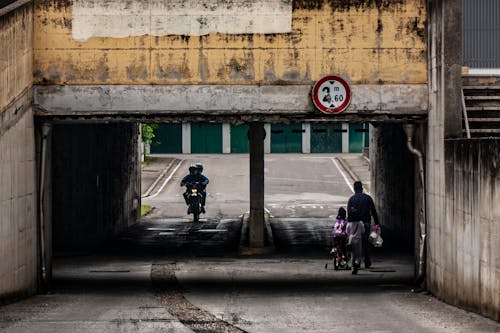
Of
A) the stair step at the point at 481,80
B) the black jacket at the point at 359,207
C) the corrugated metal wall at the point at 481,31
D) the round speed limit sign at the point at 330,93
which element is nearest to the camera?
the round speed limit sign at the point at 330,93

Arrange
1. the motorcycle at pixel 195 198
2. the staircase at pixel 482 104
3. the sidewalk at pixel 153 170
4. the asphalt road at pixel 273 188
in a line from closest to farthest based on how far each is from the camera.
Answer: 1. the staircase at pixel 482 104
2. the motorcycle at pixel 195 198
3. the asphalt road at pixel 273 188
4. the sidewalk at pixel 153 170

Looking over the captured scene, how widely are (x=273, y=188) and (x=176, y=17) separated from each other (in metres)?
35.1

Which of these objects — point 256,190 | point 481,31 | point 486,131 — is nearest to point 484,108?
point 486,131

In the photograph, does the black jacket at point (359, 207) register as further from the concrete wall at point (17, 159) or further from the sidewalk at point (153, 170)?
the sidewalk at point (153, 170)

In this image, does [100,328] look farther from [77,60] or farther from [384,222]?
[384,222]

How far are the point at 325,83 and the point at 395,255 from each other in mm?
10160

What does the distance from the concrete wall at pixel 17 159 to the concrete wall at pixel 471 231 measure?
7.56 m

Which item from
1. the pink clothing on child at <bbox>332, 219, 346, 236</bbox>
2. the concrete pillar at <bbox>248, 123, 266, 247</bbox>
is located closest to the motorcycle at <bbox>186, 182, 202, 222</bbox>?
the concrete pillar at <bbox>248, 123, 266, 247</bbox>

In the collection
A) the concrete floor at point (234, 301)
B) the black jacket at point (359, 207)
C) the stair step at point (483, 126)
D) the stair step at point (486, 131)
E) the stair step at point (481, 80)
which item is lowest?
the concrete floor at point (234, 301)

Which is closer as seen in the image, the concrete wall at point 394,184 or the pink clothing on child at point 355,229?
the pink clothing on child at point 355,229

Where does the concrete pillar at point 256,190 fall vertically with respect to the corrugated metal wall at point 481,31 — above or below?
below

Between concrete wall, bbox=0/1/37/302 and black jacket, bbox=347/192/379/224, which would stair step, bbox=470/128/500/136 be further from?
concrete wall, bbox=0/1/37/302

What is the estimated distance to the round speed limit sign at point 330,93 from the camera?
19.2m

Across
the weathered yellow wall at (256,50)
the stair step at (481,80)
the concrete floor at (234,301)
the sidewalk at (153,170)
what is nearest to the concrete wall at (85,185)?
the concrete floor at (234,301)
